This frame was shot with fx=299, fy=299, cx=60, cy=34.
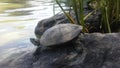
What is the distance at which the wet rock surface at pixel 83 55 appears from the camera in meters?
2.77

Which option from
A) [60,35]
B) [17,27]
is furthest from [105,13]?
[17,27]

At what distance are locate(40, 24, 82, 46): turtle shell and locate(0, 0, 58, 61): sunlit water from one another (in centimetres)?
82

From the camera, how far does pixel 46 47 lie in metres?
3.11

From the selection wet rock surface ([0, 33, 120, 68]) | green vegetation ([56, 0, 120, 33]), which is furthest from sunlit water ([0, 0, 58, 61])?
green vegetation ([56, 0, 120, 33])

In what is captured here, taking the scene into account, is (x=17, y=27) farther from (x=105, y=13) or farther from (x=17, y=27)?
(x=105, y=13)

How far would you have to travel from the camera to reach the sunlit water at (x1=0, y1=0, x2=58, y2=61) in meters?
4.11

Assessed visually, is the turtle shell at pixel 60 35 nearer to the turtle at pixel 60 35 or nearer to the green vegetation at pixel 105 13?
the turtle at pixel 60 35

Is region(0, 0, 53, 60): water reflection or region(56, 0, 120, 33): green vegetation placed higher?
region(56, 0, 120, 33): green vegetation

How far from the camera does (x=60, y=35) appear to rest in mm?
2986

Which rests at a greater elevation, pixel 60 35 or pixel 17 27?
pixel 60 35

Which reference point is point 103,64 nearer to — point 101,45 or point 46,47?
point 101,45

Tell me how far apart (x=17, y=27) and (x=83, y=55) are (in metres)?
2.77

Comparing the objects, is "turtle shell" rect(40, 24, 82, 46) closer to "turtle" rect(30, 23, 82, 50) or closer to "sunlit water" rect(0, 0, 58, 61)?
"turtle" rect(30, 23, 82, 50)

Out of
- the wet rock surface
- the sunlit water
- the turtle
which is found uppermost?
the turtle
